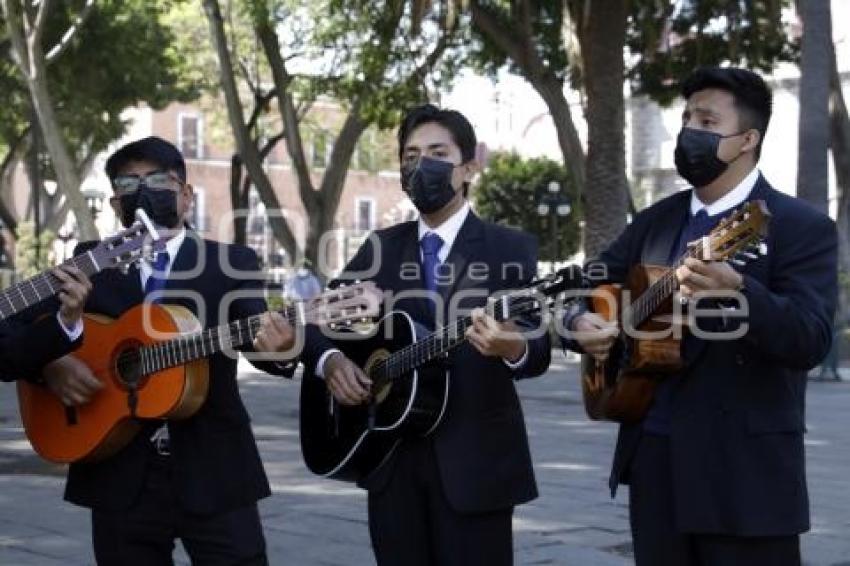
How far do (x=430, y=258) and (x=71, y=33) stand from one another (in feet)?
72.7

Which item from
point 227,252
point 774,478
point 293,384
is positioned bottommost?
point 293,384

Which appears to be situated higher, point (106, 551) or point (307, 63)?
point (307, 63)

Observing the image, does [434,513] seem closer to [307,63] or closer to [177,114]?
[307,63]

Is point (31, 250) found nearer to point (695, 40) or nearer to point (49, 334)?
point (695, 40)

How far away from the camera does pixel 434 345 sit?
453cm

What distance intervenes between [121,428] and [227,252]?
68 centimetres

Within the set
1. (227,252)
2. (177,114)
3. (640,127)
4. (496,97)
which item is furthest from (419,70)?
(177,114)

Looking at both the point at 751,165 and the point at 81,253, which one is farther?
the point at 81,253

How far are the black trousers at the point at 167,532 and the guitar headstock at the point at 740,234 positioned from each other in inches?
71.0

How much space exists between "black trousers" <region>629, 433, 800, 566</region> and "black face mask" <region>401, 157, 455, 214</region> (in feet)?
3.36

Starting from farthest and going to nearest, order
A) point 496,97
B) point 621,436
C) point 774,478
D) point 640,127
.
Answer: point 640,127 < point 496,97 < point 621,436 < point 774,478

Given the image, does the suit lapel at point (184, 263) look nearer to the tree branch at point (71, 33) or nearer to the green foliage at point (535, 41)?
the green foliage at point (535, 41)

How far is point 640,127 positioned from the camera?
5812 centimetres

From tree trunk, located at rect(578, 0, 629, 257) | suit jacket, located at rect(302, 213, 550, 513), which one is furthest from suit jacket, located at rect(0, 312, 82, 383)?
tree trunk, located at rect(578, 0, 629, 257)
